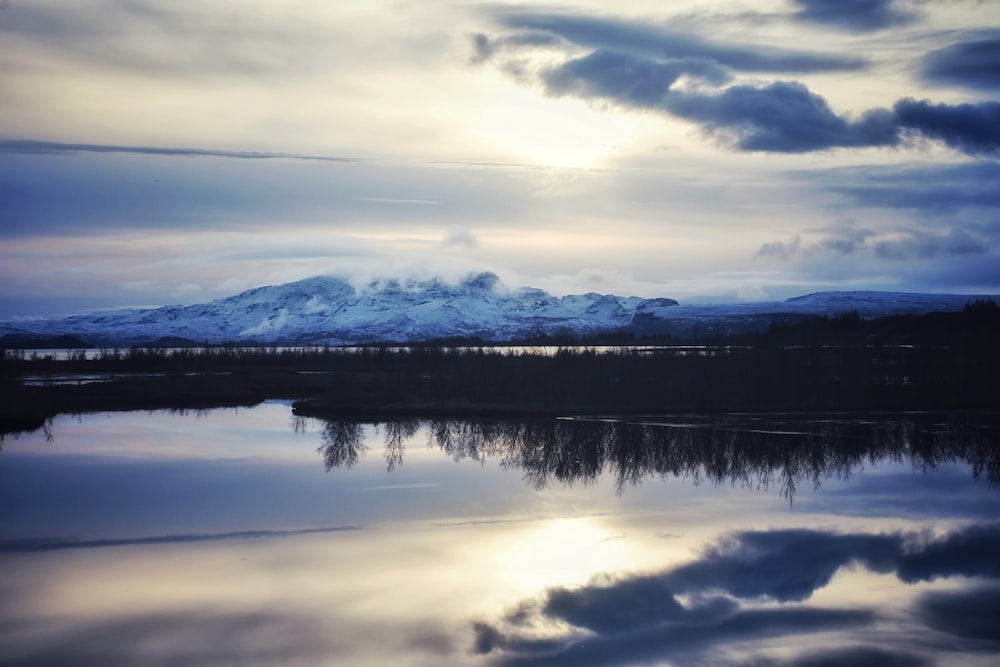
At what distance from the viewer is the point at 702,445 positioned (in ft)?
122

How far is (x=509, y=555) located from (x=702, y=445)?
742 inches

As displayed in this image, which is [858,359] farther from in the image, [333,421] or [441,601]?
[441,601]

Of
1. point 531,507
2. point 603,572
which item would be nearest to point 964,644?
point 603,572

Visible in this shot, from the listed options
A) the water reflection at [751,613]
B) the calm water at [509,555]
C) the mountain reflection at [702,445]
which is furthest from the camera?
the mountain reflection at [702,445]

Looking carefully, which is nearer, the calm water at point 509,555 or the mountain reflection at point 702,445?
the calm water at point 509,555

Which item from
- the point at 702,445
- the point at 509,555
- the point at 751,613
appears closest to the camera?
the point at 751,613

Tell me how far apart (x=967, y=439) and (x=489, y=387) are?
33576 millimetres

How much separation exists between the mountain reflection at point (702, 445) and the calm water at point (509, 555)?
0.24m

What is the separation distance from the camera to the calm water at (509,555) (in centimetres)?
1457

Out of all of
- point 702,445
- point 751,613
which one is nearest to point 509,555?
point 751,613

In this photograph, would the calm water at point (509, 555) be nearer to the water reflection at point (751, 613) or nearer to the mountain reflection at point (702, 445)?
the water reflection at point (751, 613)

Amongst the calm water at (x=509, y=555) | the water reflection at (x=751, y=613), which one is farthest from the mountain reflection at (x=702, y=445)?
the water reflection at (x=751, y=613)

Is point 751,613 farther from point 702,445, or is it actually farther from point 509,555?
point 702,445

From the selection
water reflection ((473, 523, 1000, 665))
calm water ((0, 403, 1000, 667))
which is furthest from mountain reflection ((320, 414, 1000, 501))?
water reflection ((473, 523, 1000, 665))
